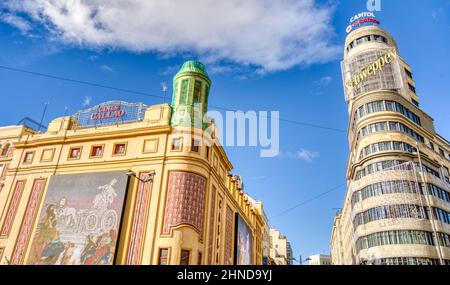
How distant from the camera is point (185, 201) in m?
30.8

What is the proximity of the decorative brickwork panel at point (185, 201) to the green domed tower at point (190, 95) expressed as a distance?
561 centimetres

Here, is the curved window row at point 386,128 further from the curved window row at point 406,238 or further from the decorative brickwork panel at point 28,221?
the decorative brickwork panel at point 28,221

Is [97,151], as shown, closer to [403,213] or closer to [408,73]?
[403,213]

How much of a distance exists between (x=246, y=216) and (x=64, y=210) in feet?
87.5

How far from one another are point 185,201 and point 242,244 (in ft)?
55.7

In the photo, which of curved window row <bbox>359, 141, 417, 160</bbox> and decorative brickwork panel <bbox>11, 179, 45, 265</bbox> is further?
curved window row <bbox>359, 141, 417, 160</bbox>

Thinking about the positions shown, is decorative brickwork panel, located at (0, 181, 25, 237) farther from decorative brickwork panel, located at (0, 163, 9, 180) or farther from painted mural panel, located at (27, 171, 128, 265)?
decorative brickwork panel, located at (0, 163, 9, 180)

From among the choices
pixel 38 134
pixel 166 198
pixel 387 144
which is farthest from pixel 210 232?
pixel 387 144

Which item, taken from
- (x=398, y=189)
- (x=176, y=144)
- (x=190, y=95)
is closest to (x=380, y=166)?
(x=398, y=189)

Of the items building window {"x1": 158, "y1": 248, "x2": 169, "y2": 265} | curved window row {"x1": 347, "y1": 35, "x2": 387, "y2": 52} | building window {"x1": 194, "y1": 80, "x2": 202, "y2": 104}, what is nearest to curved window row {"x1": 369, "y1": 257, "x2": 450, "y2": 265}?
building window {"x1": 158, "y1": 248, "x2": 169, "y2": 265}

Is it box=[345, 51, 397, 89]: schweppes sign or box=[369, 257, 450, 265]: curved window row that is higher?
box=[345, 51, 397, 89]: schweppes sign

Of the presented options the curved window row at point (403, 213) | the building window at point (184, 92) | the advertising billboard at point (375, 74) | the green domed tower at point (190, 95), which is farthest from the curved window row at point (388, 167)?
the building window at point (184, 92)

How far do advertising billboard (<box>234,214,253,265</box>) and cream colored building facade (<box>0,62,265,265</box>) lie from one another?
101cm

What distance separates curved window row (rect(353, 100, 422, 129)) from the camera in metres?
47.9
